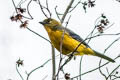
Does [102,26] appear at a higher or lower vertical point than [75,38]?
lower

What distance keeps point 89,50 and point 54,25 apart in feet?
2.91

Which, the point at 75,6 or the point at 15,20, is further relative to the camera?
the point at 75,6

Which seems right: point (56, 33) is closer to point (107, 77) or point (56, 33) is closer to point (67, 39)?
point (67, 39)

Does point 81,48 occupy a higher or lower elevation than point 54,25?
lower

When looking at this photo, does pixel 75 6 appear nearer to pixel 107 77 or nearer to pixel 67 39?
pixel 107 77

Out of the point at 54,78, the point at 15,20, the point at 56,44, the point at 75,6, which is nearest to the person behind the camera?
the point at 54,78

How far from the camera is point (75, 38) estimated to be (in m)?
6.84

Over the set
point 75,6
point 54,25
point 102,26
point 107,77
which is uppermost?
point 54,25

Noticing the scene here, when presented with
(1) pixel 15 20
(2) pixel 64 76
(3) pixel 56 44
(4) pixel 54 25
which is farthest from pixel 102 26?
(4) pixel 54 25

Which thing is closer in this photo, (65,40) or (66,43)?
A: (66,43)

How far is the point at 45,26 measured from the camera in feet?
22.0

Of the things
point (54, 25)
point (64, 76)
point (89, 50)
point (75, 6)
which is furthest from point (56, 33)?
point (64, 76)

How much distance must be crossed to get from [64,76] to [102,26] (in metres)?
0.81

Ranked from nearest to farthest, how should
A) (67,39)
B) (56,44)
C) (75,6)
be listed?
(75,6) → (56,44) → (67,39)
